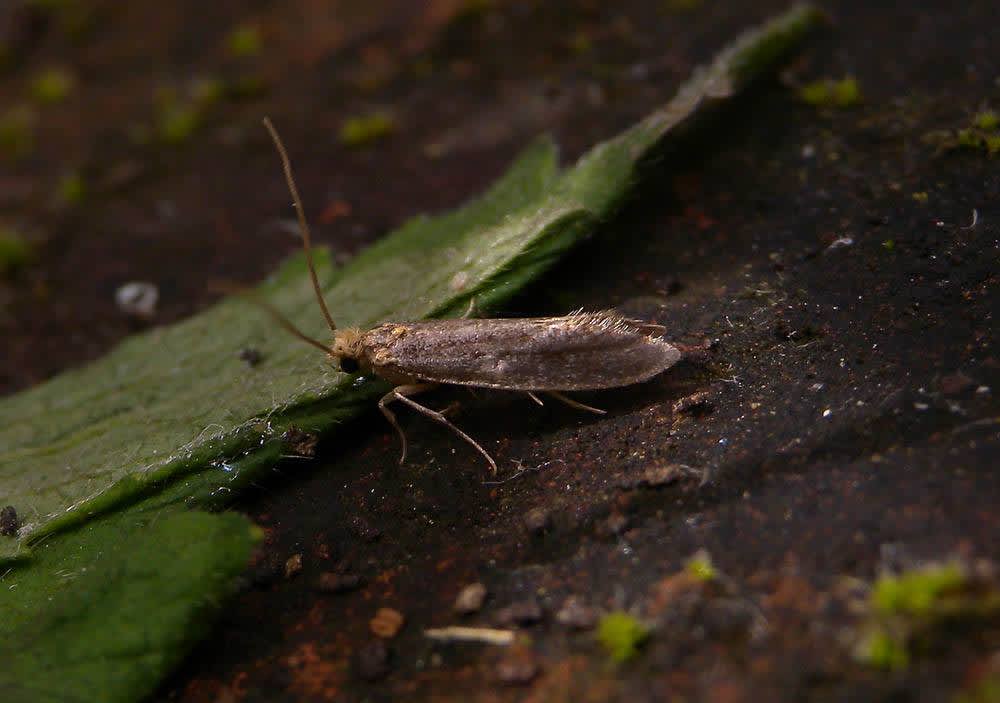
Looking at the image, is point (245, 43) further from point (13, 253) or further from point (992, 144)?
point (992, 144)

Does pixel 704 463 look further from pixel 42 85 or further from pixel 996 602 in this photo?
pixel 42 85

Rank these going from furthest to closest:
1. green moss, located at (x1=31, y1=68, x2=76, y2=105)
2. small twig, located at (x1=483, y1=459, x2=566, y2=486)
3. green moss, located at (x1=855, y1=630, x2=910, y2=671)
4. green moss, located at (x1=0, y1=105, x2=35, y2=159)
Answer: green moss, located at (x1=31, y1=68, x2=76, y2=105) → green moss, located at (x1=0, y1=105, x2=35, y2=159) → small twig, located at (x1=483, y1=459, x2=566, y2=486) → green moss, located at (x1=855, y1=630, x2=910, y2=671)

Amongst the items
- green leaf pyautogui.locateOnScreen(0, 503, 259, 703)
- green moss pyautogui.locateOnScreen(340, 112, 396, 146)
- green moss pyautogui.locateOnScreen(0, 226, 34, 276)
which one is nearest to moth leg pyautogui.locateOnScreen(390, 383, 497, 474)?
green leaf pyautogui.locateOnScreen(0, 503, 259, 703)

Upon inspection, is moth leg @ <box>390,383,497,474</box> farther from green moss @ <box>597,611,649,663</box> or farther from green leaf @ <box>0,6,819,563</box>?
green moss @ <box>597,611,649,663</box>

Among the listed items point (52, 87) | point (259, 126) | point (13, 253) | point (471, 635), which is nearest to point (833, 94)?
point (471, 635)

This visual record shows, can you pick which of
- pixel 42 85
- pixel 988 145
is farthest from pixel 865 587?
pixel 42 85

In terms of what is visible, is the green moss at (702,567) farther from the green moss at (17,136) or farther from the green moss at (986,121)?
the green moss at (17,136)
